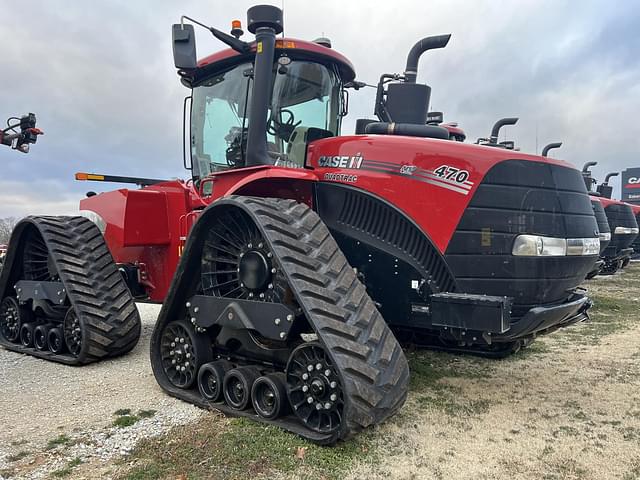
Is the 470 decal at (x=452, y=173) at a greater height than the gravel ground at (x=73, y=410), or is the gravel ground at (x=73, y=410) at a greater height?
the 470 decal at (x=452, y=173)

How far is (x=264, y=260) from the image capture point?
3.98m

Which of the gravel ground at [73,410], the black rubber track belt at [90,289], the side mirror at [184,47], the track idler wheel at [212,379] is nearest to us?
the gravel ground at [73,410]

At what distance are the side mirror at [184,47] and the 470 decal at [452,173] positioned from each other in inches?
84.9

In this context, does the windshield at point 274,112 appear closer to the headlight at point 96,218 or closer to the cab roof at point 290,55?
the cab roof at point 290,55

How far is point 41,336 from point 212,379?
305 cm

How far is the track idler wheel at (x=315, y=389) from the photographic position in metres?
3.40

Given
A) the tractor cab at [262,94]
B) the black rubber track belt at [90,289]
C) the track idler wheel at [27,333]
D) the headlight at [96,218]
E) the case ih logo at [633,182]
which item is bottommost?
Answer: the track idler wheel at [27,333]

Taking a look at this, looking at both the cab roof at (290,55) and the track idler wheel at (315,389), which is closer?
the track idler wheel at (315,389)

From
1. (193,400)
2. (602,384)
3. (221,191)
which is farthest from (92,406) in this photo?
(602,384)

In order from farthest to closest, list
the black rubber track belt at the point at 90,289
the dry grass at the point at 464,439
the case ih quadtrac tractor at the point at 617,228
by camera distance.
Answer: the case ih quadtrac tractor at the point at 617,228 < the black rubber track belt at the point at 90,289 < the dry grass at the point at 464,439

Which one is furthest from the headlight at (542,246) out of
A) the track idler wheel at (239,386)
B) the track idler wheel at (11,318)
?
the track idler wheel at (11,318)

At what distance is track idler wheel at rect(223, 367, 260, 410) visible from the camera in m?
3.96

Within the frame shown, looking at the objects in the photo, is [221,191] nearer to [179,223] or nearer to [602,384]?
[179,223]

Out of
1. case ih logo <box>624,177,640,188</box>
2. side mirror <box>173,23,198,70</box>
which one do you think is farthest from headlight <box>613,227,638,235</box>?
case ih logo <box>624,177,640,188</box>
